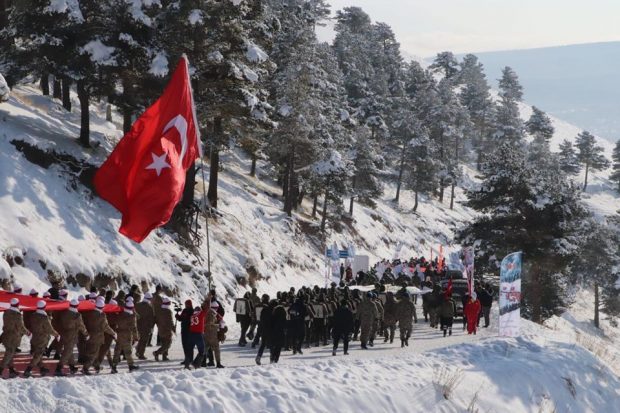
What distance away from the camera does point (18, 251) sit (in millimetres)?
22609

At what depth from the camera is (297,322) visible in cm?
2220

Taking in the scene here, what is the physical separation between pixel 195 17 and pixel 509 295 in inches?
570

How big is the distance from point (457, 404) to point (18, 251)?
13.4 meters

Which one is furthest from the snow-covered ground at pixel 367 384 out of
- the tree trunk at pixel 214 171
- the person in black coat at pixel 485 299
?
the tree trunk at pixel 214 171

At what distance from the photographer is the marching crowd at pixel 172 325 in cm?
1552

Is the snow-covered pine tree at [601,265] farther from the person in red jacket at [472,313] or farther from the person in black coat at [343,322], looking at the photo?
the person in black coat at [343,322]

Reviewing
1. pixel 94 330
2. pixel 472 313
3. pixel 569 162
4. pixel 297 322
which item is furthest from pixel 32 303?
pixel 569 162

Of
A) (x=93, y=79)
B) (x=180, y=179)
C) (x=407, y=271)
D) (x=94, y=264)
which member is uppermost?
(x=93, y=79)

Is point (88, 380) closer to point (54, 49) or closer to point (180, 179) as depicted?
point (180, 179)

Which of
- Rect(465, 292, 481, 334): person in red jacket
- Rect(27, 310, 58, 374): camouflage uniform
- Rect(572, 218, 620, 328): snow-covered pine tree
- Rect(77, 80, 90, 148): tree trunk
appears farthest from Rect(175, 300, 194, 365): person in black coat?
Rect(572, 218, 620, 328): snow-covered pine tree

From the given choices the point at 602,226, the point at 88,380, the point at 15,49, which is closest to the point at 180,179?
the point at 88,380

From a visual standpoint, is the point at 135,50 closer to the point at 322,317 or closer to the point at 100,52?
the point at 100,52

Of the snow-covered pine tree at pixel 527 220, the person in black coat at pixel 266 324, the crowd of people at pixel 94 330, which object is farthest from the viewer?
the snow-covered pine tree at pixel 527 220

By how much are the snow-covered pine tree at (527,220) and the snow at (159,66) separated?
24.2 meters
